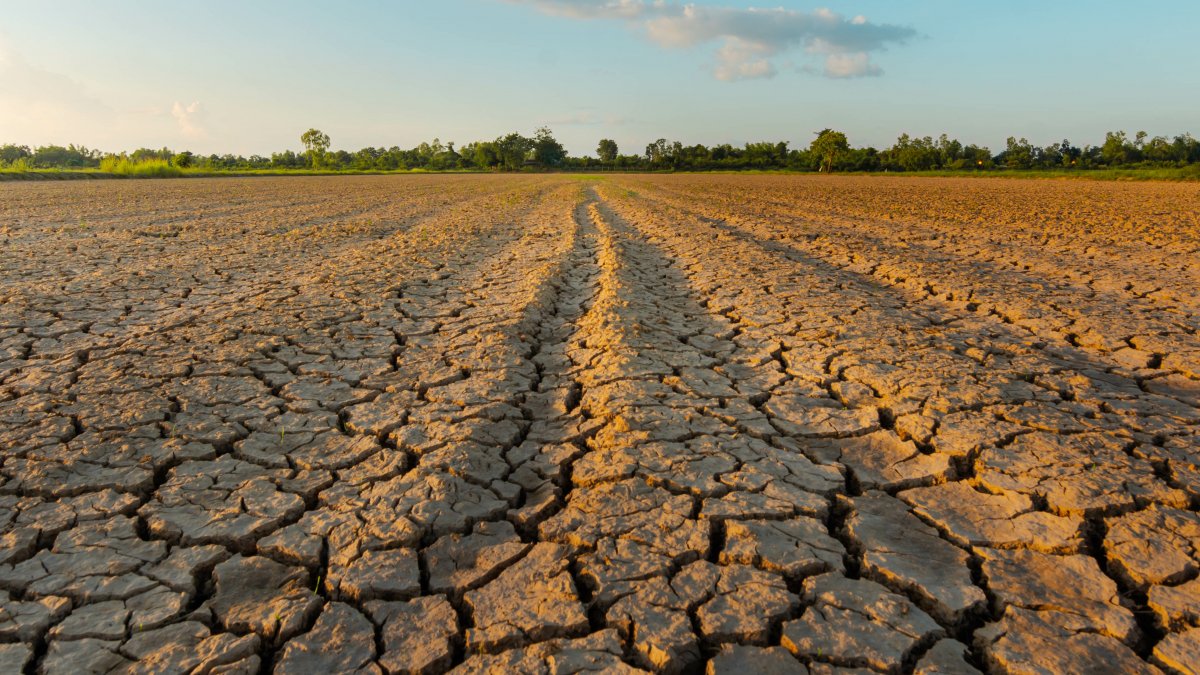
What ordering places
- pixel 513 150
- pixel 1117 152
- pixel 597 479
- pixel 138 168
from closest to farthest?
pixel 597 479
pixel 138 168
pixel 1117 152
pixel 513 150

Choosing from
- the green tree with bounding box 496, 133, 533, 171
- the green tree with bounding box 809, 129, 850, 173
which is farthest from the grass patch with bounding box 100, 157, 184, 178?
the green tree with bounding box 809, 129, 850, 173

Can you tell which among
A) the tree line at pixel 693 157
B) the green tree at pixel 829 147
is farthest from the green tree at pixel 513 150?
→ the green tree at pixel 829 147

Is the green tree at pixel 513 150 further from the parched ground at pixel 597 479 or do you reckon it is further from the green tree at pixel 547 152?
the parched ground at pixel 597 479

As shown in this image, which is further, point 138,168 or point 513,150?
point 513,150

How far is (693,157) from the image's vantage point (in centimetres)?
8112

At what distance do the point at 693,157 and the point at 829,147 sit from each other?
21321 millimetres

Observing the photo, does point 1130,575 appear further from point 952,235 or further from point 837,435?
point 952,235

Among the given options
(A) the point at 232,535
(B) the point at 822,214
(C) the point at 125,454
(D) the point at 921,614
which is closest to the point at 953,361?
(D) the point at 921,614

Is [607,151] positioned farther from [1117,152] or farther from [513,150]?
[1117,152]

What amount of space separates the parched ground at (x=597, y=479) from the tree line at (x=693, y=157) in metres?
47.3

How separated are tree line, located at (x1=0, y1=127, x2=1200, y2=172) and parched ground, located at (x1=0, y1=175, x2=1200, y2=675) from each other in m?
47.3

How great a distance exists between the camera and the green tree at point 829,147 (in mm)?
63219

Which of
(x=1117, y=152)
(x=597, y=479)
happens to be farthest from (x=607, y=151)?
(x=597, y=479)

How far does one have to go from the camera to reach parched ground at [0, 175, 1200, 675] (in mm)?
1652
